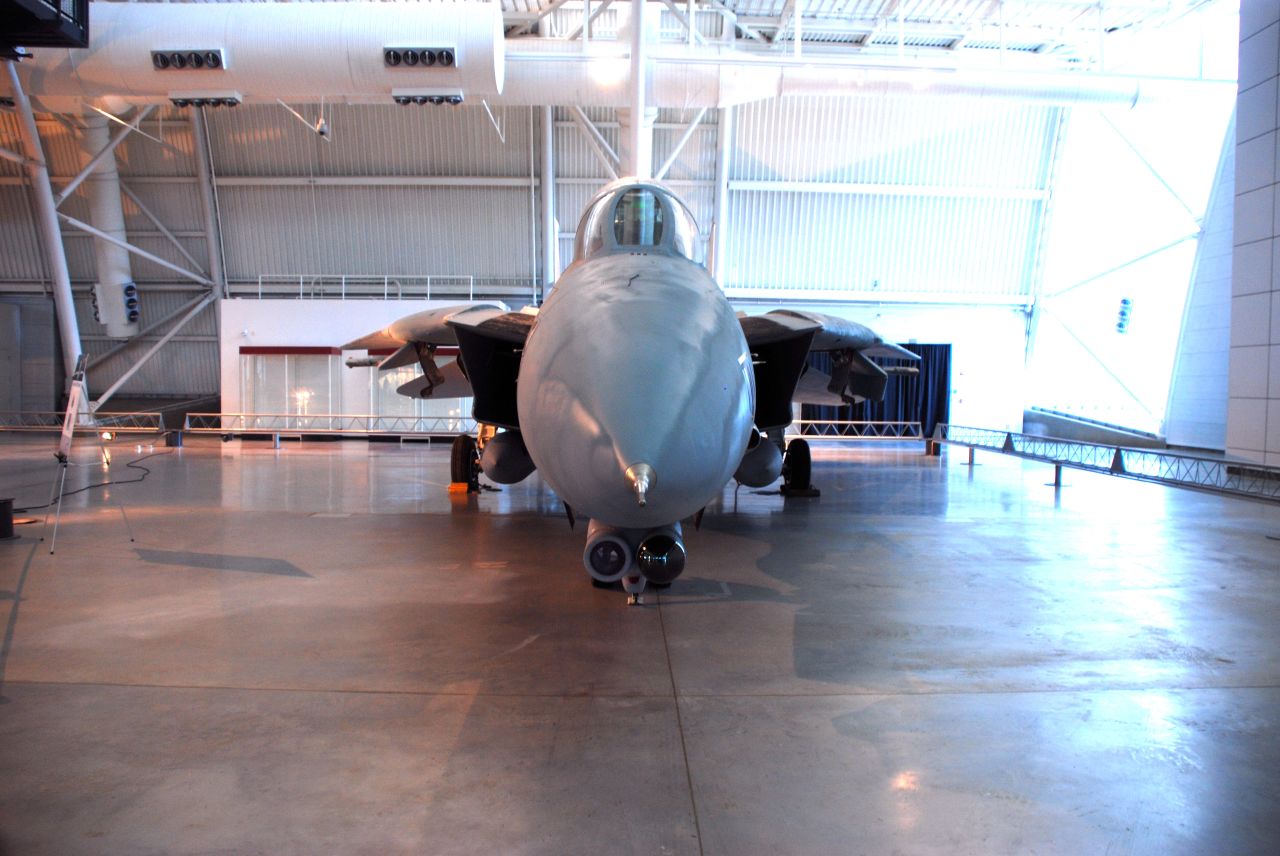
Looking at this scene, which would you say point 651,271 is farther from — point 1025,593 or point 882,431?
point 882,431

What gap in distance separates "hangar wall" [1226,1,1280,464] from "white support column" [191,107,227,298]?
86.9ft

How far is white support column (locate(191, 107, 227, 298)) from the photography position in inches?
993

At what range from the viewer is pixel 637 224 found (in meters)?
6.08

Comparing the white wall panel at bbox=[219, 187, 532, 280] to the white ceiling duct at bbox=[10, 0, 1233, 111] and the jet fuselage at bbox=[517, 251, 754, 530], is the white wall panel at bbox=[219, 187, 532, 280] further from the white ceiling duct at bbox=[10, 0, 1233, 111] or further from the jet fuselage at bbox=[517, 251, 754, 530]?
the jet fuselage at bbox=[517, 251, 754, 530]

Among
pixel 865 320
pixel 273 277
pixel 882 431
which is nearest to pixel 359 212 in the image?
pixel 273 277

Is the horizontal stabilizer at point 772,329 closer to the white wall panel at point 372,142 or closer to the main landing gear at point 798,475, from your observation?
the main landing gear at point 798,475

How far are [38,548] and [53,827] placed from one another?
5980mm

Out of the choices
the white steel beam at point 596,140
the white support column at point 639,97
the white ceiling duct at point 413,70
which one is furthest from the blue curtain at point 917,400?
the white support column at point 639,97

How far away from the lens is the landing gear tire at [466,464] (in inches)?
466

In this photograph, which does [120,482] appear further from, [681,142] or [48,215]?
[681,142]

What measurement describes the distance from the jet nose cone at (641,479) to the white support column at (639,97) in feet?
49.7

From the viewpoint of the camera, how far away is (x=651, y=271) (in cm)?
507

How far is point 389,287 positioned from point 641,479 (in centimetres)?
2666

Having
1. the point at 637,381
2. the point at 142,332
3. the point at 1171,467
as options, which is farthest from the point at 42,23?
the point at 142,332
